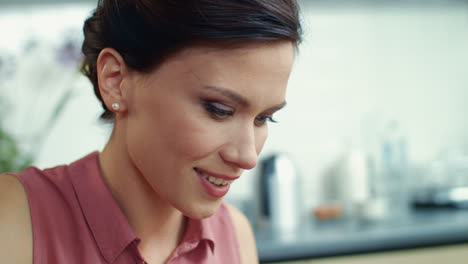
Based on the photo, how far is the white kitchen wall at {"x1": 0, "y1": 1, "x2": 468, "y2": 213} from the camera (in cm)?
216

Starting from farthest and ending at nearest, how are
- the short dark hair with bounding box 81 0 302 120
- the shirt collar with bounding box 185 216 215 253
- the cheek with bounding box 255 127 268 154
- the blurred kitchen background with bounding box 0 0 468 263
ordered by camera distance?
the blurred kitchen background with bounding box 0 0 468 263 → the shirt collar with bounding box 185 216 215 253 → the cheek with bounding box 255 127 268 154 → the short dark hair with bounding box 81 0 302 120

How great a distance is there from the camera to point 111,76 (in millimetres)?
869

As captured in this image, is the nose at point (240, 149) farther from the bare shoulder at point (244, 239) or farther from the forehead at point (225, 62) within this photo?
the bare shoulder at point (244, 239)

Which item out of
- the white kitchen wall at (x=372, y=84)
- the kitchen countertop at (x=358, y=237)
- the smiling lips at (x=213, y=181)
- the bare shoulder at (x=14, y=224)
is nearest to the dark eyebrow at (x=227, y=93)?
the smiling lips at (x=213, y=181)

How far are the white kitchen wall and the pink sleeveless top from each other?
3.77 ft

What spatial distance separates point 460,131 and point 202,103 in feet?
6.01

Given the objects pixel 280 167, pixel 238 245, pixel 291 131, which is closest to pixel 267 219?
pixel 280 167

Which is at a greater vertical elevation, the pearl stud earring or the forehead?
the forehead

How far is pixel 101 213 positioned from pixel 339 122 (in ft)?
4.74

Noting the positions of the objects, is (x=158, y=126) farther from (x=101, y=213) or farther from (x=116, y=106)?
(x=101, y=213)

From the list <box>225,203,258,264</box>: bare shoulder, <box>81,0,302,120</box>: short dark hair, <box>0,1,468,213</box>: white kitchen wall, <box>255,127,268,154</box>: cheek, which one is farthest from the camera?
<box>0,1,468,213</box>: white kitchen wall

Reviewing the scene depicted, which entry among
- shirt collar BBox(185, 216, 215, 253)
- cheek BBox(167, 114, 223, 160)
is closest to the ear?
cheek BBox(167, 114, 223, 160)

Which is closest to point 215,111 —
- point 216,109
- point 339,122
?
point 216,109

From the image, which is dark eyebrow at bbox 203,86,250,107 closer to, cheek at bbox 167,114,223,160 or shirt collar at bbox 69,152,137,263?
cheek at bbox 167,114,223,160
